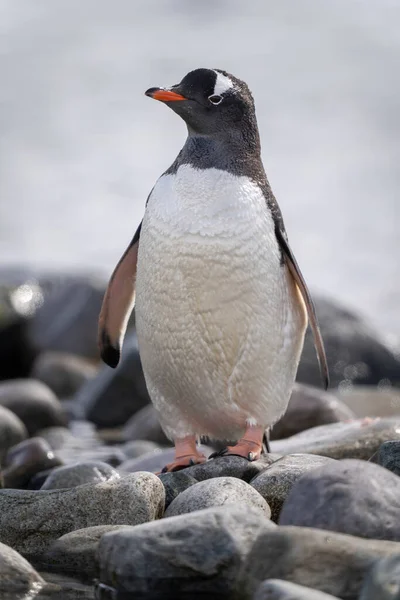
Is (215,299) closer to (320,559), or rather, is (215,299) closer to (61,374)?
(320,559)

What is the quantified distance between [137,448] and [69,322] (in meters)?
4.82

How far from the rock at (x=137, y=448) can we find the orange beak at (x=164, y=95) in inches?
135

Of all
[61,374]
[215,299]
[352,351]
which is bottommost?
[61,374]

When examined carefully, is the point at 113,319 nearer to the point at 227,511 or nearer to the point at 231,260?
the point at 231,260

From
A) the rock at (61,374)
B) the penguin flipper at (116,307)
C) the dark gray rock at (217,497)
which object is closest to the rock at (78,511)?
the dark gray rock at (217,497)

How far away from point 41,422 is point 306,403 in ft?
7.69

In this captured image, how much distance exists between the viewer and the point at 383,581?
327 cm

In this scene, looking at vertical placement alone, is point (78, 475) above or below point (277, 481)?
below

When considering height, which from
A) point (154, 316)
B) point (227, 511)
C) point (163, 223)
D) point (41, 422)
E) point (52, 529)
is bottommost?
point (41, 422)

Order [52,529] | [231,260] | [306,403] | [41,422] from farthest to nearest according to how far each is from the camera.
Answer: [41,422], [306,403], [231,260], [52,529]

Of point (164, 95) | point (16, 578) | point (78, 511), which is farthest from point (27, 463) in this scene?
point (16, 578)

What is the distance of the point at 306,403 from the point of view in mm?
8547

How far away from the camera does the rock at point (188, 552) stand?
3.82m

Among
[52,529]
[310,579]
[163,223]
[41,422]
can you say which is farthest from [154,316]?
[41,422]
